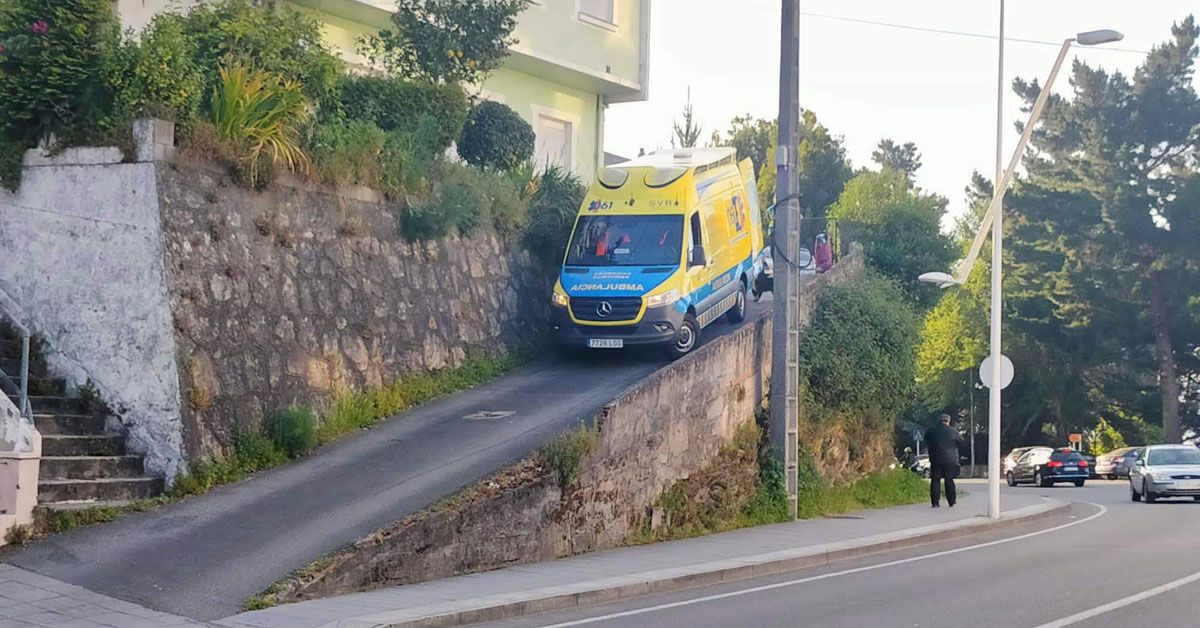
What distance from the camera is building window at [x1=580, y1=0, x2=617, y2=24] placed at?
1224 inches

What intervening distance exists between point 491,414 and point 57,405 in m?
5.66

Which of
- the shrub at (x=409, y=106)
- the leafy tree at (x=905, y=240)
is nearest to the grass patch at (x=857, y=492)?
the shrub at (x=409, y=106)

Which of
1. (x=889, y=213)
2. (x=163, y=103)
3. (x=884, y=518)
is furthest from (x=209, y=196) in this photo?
(x=889, y=213)

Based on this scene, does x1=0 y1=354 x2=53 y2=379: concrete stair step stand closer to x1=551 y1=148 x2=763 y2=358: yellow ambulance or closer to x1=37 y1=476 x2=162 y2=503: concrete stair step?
x1=37 y1=476 x2=162 y2=503: concrete stair step

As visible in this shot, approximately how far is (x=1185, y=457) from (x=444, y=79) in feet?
68.1

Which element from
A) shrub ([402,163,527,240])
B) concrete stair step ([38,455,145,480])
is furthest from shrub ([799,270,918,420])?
A: concrete stair step ([38,455,145,480])

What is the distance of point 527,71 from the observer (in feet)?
100

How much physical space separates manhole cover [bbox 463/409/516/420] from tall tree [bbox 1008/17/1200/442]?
149 feet

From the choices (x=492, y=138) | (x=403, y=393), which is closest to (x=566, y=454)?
(x=403, y=393)

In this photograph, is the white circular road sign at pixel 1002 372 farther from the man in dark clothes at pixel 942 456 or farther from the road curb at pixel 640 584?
the road curb at pixel 640 584

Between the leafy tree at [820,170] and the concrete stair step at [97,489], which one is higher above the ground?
the leafy tree at [820,170]

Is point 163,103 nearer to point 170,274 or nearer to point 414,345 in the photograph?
point 170,274

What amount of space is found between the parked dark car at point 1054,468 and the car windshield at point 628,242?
31822mm

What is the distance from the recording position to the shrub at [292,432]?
1747 centimetres
